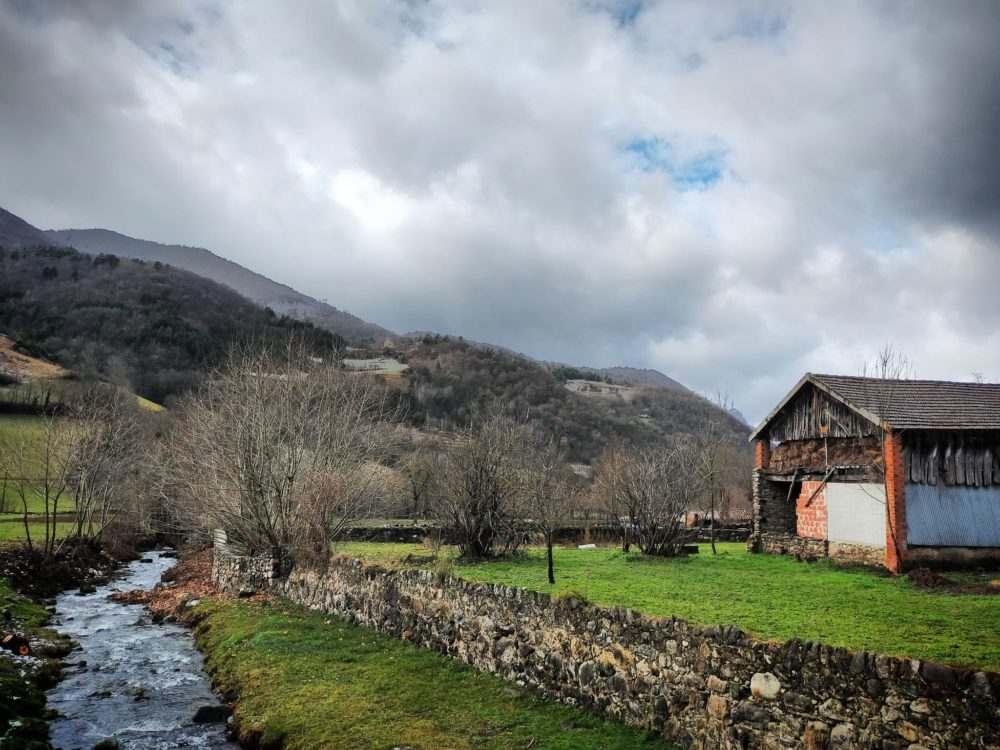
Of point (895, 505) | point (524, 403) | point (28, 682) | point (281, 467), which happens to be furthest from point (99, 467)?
point (524, 403)

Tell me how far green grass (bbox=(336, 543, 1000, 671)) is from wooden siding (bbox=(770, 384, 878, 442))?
153 inches

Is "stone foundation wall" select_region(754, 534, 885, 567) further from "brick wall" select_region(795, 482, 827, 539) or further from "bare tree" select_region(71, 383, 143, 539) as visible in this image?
"bare tree" select_region(71, 383, 143, 539)

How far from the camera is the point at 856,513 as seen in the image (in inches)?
681

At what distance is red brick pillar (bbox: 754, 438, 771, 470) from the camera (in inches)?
870

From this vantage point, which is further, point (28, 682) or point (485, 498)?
point (485, 498)

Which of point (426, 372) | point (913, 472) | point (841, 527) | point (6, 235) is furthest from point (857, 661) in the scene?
point (6, 235)

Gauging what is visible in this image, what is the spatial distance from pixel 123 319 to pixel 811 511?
360ft

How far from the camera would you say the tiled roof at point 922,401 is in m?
16.0

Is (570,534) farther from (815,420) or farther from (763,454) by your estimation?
(815,420)

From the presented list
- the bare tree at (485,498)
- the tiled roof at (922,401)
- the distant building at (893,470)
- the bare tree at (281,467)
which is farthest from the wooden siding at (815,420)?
the bare tree at (281,467)

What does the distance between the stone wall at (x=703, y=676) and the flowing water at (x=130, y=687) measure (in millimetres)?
4656

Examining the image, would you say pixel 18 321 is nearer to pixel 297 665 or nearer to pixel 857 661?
pixel 297 665

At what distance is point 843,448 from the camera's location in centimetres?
1827

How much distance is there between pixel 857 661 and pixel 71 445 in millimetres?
31106
